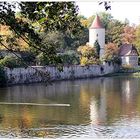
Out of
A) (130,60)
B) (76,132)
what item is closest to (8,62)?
(130,60)

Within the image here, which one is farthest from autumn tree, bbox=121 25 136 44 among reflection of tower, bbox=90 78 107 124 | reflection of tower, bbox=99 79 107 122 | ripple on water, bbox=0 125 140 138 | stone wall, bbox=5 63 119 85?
ripple on water, bbox=0 125 140 138

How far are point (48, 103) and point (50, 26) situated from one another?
25.1 ft

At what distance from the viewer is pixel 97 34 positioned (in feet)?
65.1

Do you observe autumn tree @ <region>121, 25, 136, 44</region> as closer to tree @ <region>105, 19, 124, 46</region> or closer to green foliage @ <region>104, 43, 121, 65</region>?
tree @ <region>105, 19, 124, 46</region>

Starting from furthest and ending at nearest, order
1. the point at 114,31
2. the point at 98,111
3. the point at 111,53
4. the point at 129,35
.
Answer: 1. the point at 111,53
2. the point at 114,31
3. the point at 129,35
4. the point at 98,111

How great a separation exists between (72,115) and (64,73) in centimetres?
994

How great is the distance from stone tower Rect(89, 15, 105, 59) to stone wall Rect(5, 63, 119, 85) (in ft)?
2.23

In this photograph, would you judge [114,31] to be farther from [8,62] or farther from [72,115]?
[72,115]

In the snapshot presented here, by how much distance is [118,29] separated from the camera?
16.8 metres

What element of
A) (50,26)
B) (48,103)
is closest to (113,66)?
(48,103)

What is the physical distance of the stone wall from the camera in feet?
50.9

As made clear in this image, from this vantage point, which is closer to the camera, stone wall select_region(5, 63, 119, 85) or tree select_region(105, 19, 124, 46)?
stone wall select_region(5, 63, 119, 85)

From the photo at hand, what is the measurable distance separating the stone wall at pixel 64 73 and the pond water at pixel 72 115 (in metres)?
2.95

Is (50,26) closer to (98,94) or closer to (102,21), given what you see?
(98,94)
